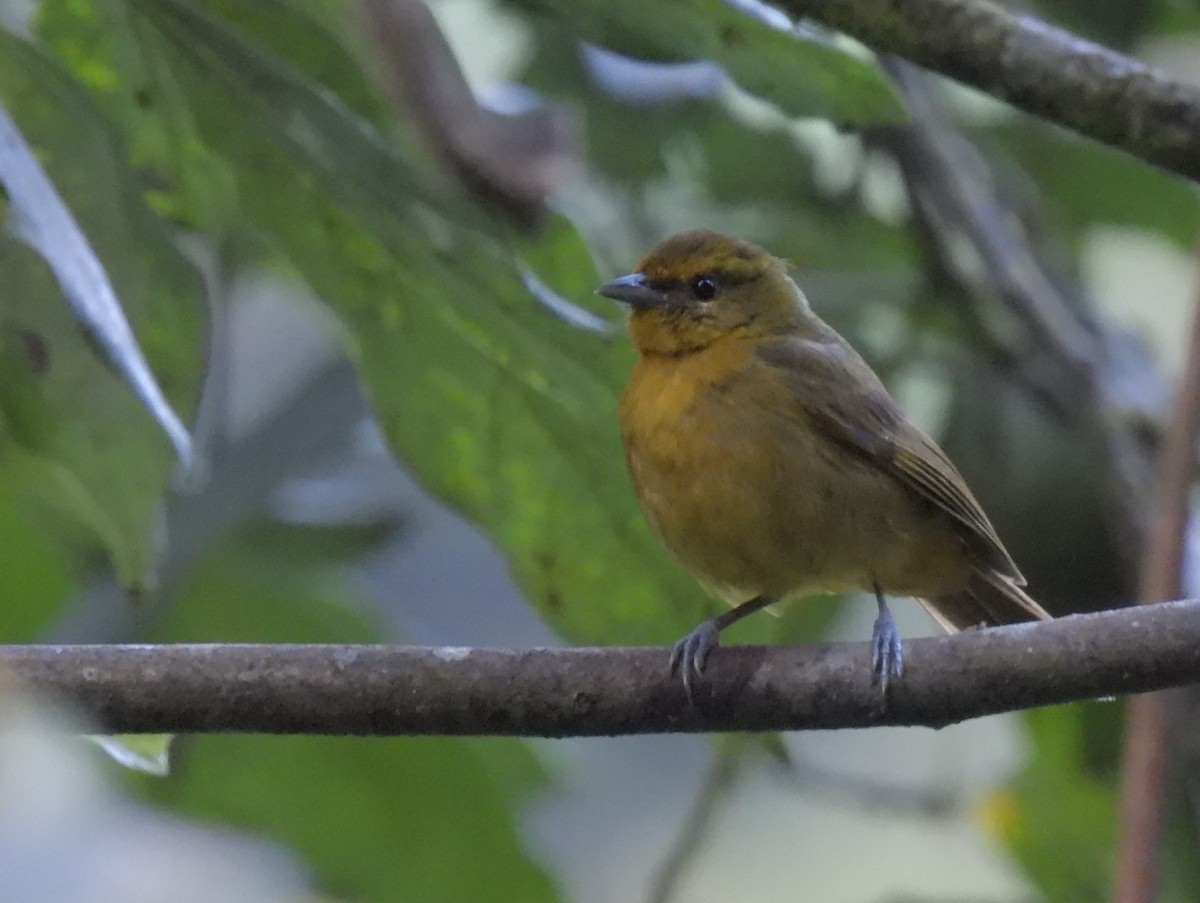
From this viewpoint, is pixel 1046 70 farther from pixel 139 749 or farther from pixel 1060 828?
pixel 1060 828

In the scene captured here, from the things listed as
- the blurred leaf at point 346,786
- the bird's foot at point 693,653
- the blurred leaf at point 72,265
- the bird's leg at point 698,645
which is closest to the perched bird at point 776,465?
the bird's leg at point 698,645

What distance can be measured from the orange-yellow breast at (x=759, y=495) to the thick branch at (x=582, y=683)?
798 millimetres

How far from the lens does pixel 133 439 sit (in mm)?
1987

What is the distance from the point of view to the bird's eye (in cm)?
348

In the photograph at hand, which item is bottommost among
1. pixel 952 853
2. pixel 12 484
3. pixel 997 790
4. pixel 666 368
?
pixel 952 853

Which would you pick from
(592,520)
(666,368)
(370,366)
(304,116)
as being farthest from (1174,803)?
(304,116)

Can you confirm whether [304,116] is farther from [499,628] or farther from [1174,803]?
[1174,803]

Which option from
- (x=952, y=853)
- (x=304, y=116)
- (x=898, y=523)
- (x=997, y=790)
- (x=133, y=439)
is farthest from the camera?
(x=952, y=853)

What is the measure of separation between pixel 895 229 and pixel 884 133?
637 mm

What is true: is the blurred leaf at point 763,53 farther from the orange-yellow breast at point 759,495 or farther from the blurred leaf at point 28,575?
the blurred leaf at point 28,575

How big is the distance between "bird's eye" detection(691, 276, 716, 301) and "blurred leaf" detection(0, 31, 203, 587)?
1444mm

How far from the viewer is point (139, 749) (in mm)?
1974

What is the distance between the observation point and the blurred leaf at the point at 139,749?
189 centimetres

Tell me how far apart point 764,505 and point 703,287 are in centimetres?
73
